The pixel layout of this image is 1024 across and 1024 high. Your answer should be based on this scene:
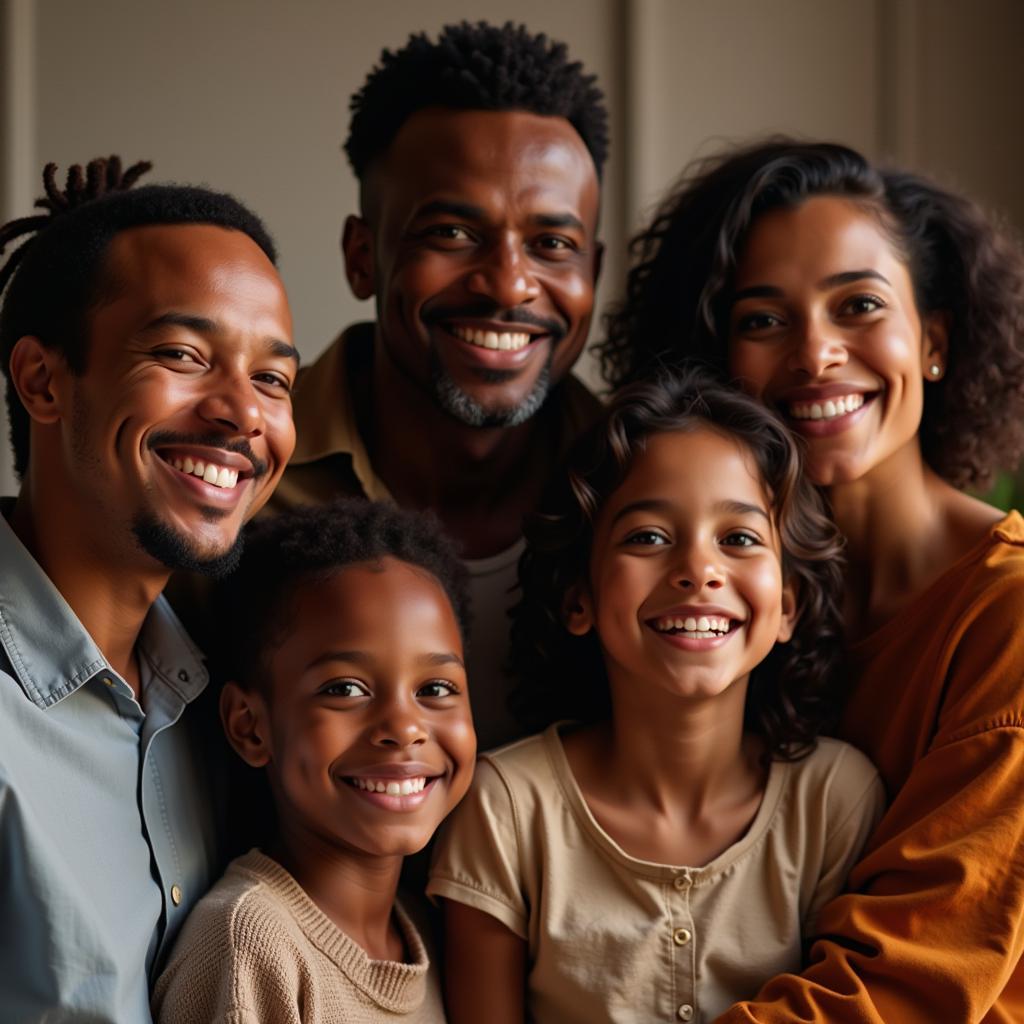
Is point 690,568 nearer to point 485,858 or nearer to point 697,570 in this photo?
point 697,570

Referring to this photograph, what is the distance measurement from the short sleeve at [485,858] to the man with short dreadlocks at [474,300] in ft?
1.06

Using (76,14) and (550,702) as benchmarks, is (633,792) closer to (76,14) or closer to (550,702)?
(550,702)

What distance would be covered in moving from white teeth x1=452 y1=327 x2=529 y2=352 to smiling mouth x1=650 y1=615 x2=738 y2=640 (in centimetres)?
67

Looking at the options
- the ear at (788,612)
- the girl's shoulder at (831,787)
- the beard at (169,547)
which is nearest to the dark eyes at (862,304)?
the ear at (788,612)

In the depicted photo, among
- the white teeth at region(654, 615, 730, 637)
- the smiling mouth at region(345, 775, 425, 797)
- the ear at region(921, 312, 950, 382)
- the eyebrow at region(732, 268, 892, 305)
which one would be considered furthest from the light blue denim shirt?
the ear at region(921, 312, 950, 382)

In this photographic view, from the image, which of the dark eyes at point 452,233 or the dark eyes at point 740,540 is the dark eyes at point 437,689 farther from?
the dark eyes at point 452,233

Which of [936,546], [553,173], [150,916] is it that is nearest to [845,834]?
[936,546]

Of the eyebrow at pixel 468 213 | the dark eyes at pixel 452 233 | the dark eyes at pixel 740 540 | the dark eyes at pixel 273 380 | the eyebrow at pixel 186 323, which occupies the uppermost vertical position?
the eyebrow at pixel 468 213

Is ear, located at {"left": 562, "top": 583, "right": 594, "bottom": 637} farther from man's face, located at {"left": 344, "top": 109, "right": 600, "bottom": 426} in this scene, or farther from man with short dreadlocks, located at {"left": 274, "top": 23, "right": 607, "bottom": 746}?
man's face, located at {"left": 344, "top": 109, "right": 600, "bottom": 426}

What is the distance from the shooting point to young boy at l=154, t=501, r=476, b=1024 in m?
1.65

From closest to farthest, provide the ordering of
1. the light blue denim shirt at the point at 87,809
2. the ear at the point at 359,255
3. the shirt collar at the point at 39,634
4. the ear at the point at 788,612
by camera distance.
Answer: the light blue denim shirt at the point at 87,809, the shirt collar at the point at 39,634, the ear at the point at 788,612, the ear at the point at 359,255

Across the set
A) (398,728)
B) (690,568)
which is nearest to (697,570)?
(690,568)

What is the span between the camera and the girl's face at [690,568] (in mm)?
1786

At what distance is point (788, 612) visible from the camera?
1936 millimetres
